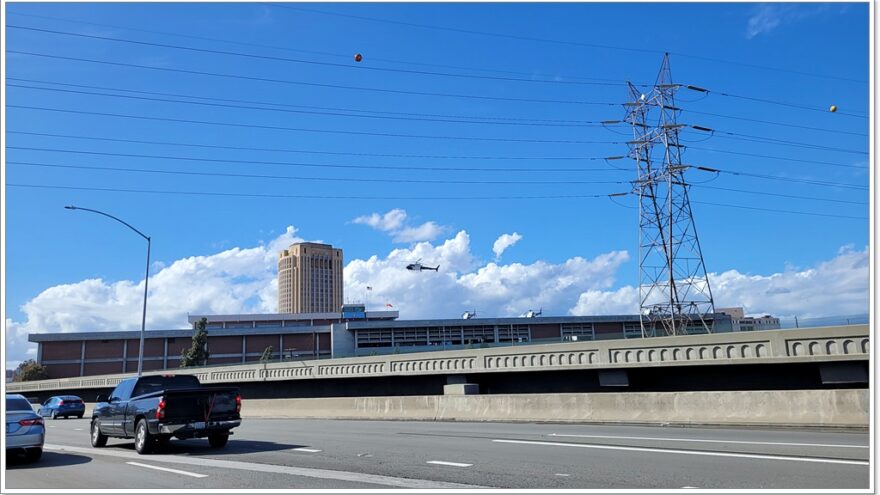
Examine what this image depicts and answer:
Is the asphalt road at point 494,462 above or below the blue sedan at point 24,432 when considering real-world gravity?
below

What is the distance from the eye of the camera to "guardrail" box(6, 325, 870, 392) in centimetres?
1845

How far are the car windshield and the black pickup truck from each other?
215cm

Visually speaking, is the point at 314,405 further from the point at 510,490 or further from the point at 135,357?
the point at 135,357

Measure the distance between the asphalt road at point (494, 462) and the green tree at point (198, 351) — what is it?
224ft

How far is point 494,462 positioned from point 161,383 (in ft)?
31.4

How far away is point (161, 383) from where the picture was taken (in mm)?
17500

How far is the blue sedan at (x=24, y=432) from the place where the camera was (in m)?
13.8

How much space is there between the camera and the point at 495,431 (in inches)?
730

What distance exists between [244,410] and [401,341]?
55578 millimetres

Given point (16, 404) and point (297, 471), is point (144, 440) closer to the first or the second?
point (16, 404)

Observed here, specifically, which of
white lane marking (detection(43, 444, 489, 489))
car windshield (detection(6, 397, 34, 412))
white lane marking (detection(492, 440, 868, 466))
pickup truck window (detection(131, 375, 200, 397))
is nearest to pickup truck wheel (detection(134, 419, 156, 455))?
white lane marking (detection(43, 444, 489, 489))

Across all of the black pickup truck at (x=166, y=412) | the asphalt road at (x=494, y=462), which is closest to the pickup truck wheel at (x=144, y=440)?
the black pickup truck at (x=166, y=412)

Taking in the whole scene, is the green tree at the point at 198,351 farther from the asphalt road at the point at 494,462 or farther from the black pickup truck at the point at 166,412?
the black pickup truck at the point at 166,412

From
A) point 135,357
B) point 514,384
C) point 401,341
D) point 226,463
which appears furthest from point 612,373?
point 135,357
